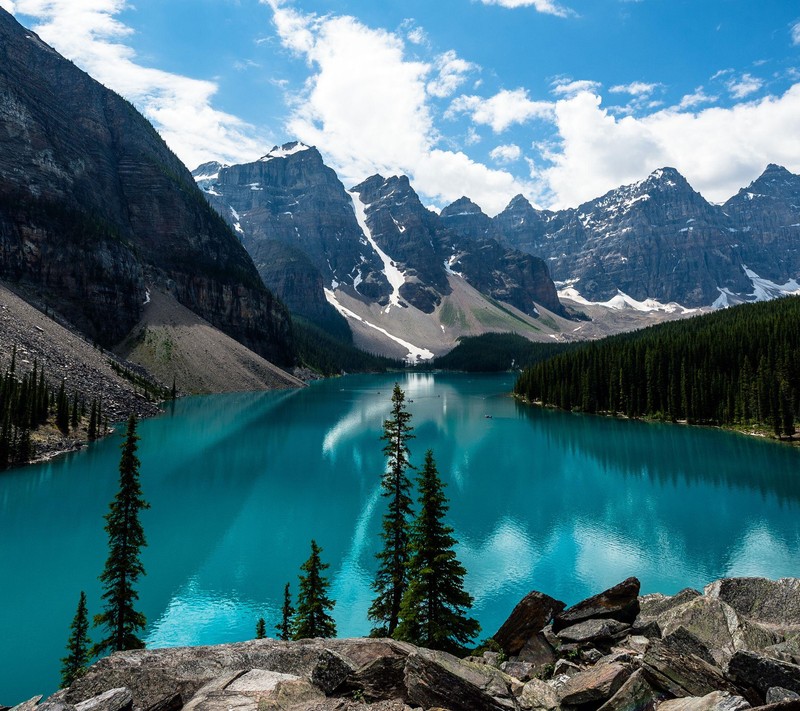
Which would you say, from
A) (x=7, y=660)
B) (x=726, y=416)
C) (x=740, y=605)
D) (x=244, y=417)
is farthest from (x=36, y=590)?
(x=726, y=416)

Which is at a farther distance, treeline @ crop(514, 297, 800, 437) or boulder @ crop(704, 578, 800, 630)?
treeline @ crop(514, 297, 800, 437)

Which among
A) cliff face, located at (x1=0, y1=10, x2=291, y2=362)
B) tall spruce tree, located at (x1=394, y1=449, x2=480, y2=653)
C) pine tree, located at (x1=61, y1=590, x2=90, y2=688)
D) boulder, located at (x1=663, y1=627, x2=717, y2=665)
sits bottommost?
pine tree, located at (x1=61, y1=590, x2=90, y2=688)

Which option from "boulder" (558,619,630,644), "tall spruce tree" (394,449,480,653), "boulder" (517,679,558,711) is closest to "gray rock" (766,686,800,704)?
"boulder" (517,679,558,711)

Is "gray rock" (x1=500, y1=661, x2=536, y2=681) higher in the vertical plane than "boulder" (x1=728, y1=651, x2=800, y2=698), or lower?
lower

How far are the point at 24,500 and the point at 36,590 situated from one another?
879 inches

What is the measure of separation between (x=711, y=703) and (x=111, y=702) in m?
11.7

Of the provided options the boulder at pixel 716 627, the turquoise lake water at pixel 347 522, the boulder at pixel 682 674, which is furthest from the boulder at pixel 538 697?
the turquoise lake water at pixel 347 522

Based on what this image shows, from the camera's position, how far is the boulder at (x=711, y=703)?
7.94m

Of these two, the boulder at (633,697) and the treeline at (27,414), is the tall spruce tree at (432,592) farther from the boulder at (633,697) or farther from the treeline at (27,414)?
the treeline at (27,414)

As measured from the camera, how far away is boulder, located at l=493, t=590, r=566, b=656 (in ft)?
54.6

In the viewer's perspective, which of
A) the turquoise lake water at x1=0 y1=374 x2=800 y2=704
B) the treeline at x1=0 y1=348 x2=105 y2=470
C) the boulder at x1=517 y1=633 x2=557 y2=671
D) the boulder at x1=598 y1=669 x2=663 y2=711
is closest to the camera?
the boulder at x1=598 y1=669 x2=663 y2=711

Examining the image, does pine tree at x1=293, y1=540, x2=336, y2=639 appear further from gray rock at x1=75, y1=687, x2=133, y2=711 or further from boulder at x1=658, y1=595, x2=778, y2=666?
boulder at x1=658, y1=595, x2=778, y2=666

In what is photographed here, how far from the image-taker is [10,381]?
68938mm

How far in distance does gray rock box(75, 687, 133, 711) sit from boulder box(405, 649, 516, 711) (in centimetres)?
595
